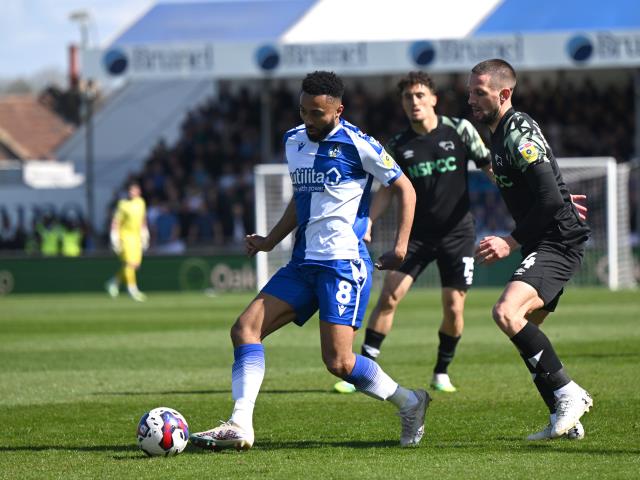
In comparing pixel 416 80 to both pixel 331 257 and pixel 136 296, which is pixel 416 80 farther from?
pixel 136 296

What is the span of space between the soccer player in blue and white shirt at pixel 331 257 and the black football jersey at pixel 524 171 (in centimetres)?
63

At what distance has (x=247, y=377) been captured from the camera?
24.3 feet

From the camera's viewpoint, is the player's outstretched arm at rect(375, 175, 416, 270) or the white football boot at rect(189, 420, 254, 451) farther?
the player's outstretched arm at rect(375, 175, 416, 270)

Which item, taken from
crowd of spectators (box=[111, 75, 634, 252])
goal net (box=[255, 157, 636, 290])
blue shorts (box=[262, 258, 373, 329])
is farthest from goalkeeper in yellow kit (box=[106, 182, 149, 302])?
blue shorts (box=[262, 258, 373, 329])

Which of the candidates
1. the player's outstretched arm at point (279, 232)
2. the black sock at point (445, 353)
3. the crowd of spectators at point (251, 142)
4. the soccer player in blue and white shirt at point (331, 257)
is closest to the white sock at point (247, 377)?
the soccer player in blue and white shirt at point (331, 257)

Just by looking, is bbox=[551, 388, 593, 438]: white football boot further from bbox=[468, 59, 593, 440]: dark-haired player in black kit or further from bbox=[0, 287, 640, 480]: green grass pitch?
bbox=[0, 287, 640, 480]: green grass pitch

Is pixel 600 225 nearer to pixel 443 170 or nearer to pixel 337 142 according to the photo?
pixel 443 170

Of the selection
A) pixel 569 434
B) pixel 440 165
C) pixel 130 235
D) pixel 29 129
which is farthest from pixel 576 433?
pixel 29 129

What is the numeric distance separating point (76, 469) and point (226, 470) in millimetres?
865

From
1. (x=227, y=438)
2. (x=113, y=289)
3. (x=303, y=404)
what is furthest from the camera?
(x=113, y=289)

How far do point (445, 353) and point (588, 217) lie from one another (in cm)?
1806

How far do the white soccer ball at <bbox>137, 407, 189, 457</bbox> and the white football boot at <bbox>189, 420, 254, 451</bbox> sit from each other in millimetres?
112

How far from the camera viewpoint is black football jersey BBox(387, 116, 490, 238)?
1063cm

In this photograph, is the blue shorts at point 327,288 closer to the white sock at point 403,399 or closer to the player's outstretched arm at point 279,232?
the player's outstretched arm at point 279,232
